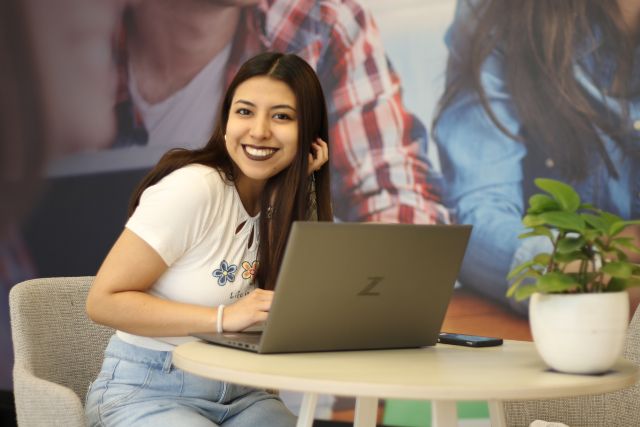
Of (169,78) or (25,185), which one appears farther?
(25,185)

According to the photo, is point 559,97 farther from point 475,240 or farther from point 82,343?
point 82,343

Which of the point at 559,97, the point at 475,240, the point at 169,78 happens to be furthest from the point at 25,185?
the point at 559,97

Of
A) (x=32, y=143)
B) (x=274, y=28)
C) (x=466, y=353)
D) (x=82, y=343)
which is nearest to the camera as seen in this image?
(x=466, y=353)

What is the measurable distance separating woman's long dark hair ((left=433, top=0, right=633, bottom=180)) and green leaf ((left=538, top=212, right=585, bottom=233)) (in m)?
2.33

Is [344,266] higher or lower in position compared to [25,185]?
higher

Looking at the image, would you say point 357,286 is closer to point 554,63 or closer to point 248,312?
point 248,312

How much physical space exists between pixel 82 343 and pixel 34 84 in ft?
9.39

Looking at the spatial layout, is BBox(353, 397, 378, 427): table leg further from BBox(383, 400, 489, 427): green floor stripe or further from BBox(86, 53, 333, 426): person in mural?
BBox(383, 400, 489, 427): green floor stripe

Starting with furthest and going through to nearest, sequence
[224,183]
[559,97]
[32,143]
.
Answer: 1. [32,143]
2. [559,97]
3. [224,183]

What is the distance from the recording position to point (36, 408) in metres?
1.72

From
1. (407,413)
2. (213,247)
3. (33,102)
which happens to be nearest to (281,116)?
(213,247)

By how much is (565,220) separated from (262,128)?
0.80 meters

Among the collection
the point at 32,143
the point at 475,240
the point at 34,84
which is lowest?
the point at 475,240

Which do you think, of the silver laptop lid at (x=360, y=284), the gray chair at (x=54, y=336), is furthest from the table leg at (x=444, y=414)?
the gray chair at (x=54, y=336)
